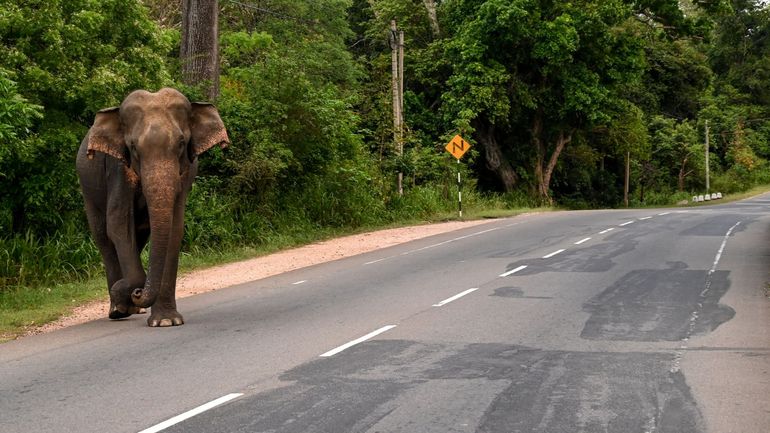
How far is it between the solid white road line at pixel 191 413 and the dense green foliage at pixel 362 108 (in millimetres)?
7057

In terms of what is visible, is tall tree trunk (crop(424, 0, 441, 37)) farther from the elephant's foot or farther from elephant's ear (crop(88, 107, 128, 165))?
the elephant's foot

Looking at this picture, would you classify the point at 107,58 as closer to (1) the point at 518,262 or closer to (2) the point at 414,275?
(2) the point at 414,275

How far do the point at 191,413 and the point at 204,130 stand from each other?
5239 millimetres

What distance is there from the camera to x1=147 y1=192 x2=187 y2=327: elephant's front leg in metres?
11.0

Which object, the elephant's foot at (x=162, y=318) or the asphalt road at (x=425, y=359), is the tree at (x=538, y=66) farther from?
the elephant's foot at (x=162, y=318)

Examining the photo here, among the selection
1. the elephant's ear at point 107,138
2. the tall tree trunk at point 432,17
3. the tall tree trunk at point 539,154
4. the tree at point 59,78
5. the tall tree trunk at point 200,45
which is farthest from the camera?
the tall tree trunk at point 539,154

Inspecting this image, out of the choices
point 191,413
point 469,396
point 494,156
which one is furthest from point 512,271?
point 494,156

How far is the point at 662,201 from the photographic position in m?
72.4

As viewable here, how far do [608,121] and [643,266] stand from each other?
97.4 ft

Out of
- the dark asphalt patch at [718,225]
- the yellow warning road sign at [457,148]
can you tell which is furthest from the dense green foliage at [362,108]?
the dark asphalt patch at [718,225]

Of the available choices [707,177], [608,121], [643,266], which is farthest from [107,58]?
[707,177]

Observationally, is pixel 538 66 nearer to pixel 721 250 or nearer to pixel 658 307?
pixel 721 250

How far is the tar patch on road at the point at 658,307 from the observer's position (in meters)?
10.9

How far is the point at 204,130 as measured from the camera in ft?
37.4
